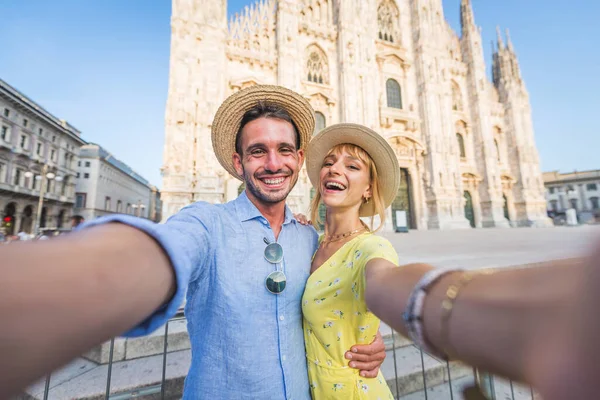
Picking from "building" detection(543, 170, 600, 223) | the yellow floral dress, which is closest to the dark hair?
the yellow floral dress

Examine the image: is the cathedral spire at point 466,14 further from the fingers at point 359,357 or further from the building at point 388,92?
the fingers at point 359,357

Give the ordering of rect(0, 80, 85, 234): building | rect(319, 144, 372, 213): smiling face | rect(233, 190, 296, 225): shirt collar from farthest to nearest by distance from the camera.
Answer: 1. rect(0, 80, 85, 234): building
2. rect(319, 144, 372, 213): smiling face
3. rect(233, 190, 296, 225): shirt collar

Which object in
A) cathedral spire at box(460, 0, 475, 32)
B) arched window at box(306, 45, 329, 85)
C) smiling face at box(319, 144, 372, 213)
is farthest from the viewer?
cathedral spire at box(460, 0, 475, 32)

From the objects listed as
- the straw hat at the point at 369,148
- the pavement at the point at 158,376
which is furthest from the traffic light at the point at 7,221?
the straw hat at the point at 369,148

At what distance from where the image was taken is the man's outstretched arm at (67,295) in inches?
12.2

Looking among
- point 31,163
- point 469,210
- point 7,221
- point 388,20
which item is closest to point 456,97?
point 388,20

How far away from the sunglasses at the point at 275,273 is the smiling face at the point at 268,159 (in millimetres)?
227

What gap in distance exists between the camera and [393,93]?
16.1 metres

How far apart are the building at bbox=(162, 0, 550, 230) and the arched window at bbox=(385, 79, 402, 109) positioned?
0.07m

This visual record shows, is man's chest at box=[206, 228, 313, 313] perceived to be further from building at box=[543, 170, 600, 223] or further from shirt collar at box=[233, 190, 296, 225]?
building at box=[543, 170, 600, 223]

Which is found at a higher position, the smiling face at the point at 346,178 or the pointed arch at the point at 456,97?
A: the pointed arch at the point at 456,97

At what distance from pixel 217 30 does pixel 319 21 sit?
6002mm

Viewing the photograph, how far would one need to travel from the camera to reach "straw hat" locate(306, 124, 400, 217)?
1.51 metres

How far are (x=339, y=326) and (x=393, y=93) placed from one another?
17.6 meters
